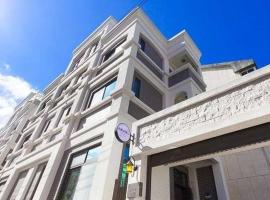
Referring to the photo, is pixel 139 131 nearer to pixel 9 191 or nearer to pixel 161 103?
pixel 161 103

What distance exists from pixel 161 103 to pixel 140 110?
2433 mm

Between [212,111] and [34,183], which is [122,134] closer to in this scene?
[212,111]

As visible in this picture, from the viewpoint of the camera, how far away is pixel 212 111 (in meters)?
5.00

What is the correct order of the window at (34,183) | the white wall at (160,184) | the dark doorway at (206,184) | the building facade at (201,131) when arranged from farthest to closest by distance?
the window at (34,183), the dark doorway at (206,184), the white wall at (160,184), the building facade at (201,131)

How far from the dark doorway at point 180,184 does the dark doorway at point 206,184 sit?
0.52 meters

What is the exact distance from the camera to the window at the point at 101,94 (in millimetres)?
10406

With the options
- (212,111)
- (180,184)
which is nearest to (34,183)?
(180,184)

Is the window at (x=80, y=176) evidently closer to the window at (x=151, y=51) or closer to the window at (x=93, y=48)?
the window at (x=151, y=51)

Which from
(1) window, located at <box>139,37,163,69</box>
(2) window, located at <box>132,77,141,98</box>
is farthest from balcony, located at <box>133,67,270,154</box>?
(1) window, located at <box>139,37,163,69</box>

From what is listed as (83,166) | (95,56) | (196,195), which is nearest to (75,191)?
(83,166)

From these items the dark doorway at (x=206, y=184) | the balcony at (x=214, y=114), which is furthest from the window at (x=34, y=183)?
the dark doorway at (x=206, y=184)

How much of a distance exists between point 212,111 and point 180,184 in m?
4.79

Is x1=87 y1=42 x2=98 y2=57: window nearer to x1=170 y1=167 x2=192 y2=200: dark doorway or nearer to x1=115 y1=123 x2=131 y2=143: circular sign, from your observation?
x1=170 y1=167 x2=192 y2=200: dark doorway

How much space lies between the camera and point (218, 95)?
5137mm
